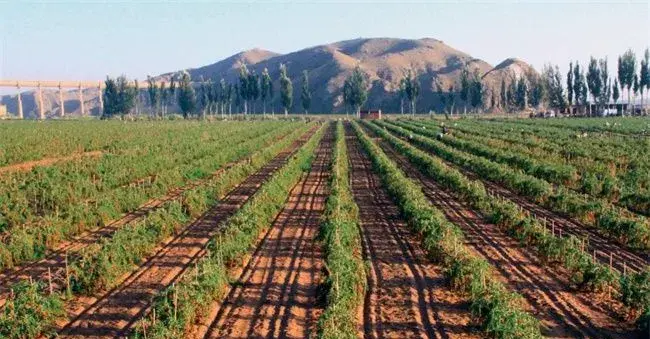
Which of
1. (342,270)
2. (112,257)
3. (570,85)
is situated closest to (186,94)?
(570,85)

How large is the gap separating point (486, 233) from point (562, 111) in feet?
311

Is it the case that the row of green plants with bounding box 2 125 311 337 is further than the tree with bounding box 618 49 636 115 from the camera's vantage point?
No

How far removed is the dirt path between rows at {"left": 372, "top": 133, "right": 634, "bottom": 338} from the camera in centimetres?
1035

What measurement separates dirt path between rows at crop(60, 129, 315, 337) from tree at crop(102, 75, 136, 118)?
92.4 m

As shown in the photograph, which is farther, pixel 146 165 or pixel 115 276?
pixel 146 165

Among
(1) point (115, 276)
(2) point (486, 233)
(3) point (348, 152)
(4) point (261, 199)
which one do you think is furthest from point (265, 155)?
(1) point (115, 276)

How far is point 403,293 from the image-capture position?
12.2m

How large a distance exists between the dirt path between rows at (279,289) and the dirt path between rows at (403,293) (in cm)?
109

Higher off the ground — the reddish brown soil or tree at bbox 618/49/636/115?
tree at bbox 618/49/636/115

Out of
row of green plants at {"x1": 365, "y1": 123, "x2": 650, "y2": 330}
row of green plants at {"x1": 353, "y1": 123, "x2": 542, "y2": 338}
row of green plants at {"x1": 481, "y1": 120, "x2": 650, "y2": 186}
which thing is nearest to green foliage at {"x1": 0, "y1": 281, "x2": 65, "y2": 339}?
row of green plants at {"x1": 353, "y1": 123, "x2": 542, "y2": 338}

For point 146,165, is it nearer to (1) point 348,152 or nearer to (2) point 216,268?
(1) point 348,152

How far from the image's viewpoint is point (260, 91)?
116438 millimetres

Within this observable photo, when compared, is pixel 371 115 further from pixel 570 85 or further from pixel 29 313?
pixel 29 313

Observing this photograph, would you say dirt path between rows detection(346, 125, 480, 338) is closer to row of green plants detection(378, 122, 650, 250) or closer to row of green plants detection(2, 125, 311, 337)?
row of green plants detection(378, 122, 650, 250)
